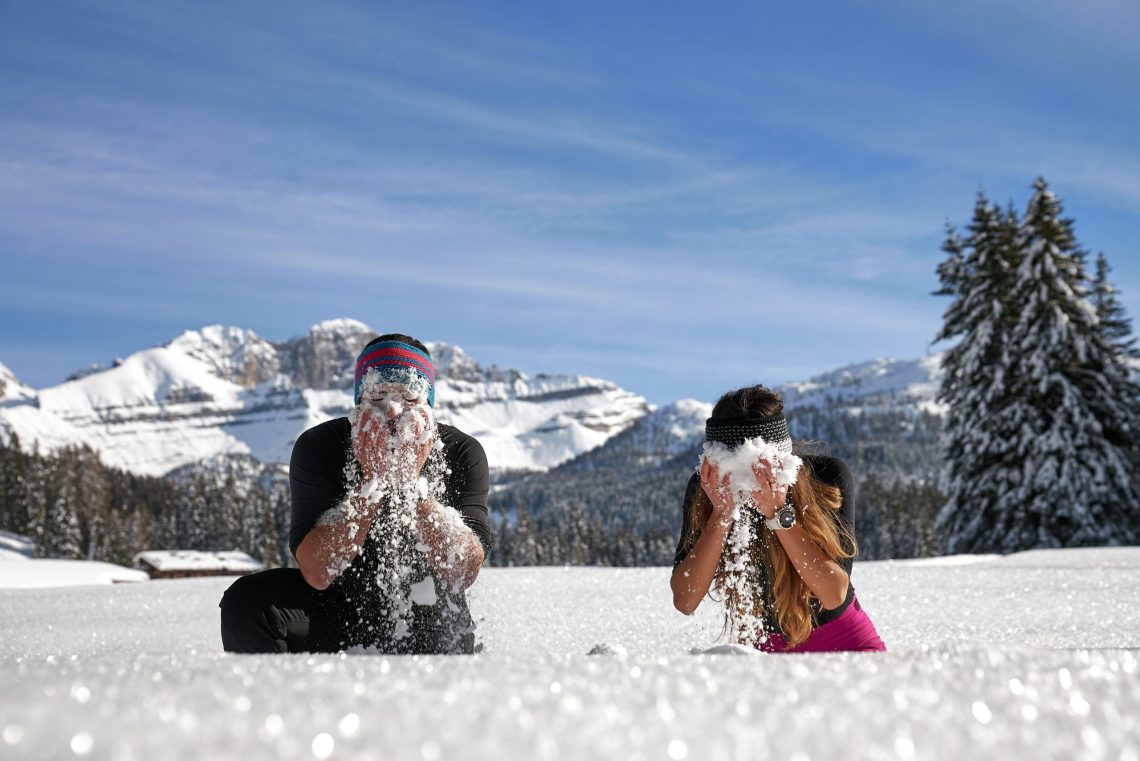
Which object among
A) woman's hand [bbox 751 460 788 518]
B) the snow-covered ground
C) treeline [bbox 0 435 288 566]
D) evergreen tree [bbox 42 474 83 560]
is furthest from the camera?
treeline [bbox 0 435 288 566]

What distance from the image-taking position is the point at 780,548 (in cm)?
275

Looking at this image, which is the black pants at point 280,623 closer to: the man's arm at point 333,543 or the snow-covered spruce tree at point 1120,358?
the man's arm at point 333,543

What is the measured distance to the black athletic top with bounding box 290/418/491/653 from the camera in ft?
8.91

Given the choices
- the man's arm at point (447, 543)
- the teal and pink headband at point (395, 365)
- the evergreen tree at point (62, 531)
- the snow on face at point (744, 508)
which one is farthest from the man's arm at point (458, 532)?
the evergreen tree at point (62, 531)

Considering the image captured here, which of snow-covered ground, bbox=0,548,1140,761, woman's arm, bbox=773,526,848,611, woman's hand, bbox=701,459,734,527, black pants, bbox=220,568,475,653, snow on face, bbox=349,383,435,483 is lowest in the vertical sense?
black pants, bbox=220,568,475,653

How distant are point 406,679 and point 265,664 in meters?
0.26

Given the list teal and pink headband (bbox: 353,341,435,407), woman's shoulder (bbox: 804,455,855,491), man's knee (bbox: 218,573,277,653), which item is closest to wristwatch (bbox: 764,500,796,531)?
woman's shoulder (bbox: 804,455,855,491)

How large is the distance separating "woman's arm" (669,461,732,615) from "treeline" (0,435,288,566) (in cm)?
6047

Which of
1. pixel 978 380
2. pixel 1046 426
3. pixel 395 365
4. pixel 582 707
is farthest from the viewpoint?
pixel 978 380

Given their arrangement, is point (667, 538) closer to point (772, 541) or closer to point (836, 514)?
point (836, 514)

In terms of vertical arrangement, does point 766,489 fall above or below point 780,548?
above

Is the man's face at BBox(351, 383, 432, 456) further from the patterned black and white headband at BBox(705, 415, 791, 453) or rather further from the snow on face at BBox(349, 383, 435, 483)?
the patterned black and white headband at BBox(705, 415, 791, 453)

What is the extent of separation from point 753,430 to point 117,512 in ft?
276

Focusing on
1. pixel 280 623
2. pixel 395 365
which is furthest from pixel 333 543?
pixel 395 365
